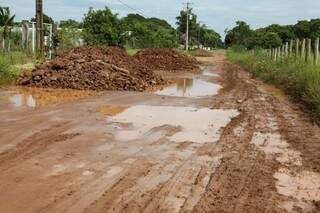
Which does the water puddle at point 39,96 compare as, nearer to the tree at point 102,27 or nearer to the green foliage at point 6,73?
the green foliage at point 6,73

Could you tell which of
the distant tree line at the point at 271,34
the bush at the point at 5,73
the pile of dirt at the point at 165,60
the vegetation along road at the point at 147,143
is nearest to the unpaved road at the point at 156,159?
the vegetation along road at the point at 147,143

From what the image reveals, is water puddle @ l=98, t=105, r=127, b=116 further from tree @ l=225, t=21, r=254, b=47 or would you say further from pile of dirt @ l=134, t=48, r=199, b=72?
tree @ l=225, t=21, r=254, b=47

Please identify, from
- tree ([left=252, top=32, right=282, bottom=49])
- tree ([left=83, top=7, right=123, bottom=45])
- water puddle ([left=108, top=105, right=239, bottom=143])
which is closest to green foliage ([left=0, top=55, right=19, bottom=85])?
water puddle ([left=108, top=105, right=239, bottom=143])

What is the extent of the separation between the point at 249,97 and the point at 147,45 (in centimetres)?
4743

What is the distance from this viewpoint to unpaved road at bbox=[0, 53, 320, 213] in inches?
239

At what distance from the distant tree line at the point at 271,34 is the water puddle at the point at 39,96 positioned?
44128 millimetres

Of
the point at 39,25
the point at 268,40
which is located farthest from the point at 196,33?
the point at 39,25

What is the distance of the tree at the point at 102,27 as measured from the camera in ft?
142

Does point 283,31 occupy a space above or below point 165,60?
above

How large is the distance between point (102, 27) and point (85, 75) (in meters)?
24.3

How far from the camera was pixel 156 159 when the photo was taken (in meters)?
8.13

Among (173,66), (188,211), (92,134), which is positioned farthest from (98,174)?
(173,66)

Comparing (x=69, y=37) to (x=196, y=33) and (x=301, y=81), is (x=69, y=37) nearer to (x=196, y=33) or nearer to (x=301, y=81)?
(x=301, y=81)

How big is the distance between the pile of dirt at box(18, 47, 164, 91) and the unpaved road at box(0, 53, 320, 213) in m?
5.32
